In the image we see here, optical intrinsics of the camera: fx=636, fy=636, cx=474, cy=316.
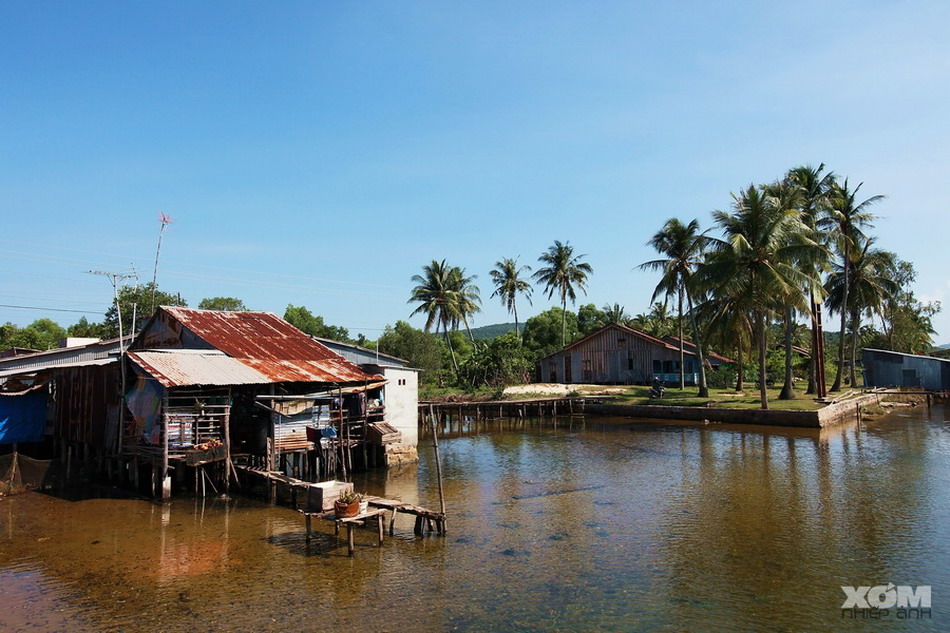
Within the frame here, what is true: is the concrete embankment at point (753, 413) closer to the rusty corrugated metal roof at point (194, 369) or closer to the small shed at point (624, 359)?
the small shed at point (624, 359)

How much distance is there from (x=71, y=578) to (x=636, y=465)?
18408 mm

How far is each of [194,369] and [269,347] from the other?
5.91m

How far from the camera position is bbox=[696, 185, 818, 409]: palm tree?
107 ft

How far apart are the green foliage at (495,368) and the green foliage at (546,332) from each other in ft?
37.2

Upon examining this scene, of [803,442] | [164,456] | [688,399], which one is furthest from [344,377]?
[688,399]

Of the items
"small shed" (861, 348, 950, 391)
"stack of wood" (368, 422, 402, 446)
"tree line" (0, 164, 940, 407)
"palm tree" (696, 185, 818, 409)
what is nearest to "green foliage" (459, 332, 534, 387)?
"tree line" (0, 164, 940, 407)

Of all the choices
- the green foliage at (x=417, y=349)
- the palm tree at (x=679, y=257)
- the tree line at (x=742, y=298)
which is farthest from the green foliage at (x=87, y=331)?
the palm tree at (x=679, y=257)

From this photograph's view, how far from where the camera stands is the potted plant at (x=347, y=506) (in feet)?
45.0

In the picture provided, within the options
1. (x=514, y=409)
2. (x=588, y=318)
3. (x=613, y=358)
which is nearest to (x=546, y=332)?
(x=588, y=318)

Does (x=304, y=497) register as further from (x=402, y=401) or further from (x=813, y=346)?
(x=813, y=346)

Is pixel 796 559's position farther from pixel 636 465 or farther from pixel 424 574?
pixel 636 465

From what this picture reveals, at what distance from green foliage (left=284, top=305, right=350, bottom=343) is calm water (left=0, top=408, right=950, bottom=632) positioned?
165 feet

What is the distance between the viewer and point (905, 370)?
160 feet

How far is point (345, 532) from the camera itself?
49.5ft
